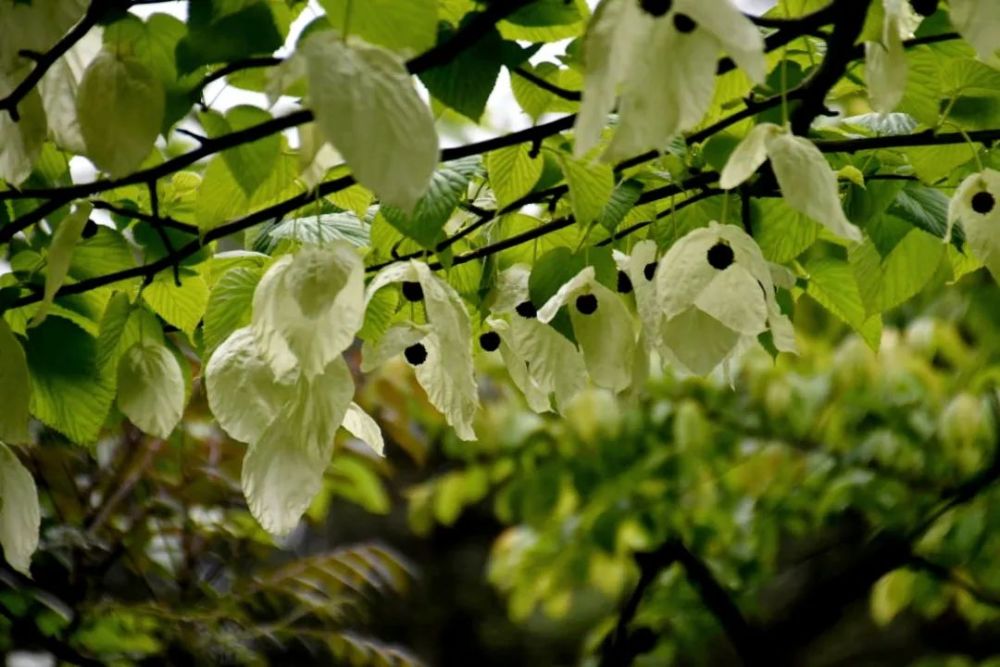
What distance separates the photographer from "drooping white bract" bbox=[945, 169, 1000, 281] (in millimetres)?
487

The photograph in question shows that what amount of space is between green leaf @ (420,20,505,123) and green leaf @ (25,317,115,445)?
0.27 metres

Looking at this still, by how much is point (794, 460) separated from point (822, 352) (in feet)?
0.73

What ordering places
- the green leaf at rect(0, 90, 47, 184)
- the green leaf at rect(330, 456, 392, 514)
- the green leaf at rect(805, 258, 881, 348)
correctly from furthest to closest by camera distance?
the green leaf at rect(330, 456, 392, 514) → the green leaf at rect(805, 258, 881, 348) → the green leaf at rect(0, 90, 47, 184)

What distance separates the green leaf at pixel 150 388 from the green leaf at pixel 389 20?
0.23 meters

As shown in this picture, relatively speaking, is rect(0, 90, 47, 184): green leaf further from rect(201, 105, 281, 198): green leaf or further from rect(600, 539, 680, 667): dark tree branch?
rect(600, 539, 680, 667): dark tree branch

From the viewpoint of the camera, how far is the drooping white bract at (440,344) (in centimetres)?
48

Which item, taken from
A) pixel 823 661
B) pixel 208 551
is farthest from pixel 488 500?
pixel 208 551

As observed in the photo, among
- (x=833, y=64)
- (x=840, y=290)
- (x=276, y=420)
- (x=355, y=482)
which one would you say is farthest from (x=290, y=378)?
(x=355, y=482)

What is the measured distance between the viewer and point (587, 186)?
50 cm

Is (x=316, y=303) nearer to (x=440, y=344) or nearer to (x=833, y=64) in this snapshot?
(x=440, y=344)

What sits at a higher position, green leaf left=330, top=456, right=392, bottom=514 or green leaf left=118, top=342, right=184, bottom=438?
green leaf left=118, top=342, right=184, bottom=438

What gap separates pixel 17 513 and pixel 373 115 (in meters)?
0.33

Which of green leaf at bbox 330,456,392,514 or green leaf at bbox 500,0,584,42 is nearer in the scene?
green leaf at bbox 500,0,584,42

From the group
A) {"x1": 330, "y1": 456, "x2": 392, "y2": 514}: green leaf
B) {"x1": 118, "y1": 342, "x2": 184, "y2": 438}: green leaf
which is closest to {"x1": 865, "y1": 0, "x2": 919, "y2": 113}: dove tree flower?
{"x1": 118, "y1": 342, "x2": 184, "y2": 438}: green leaf
